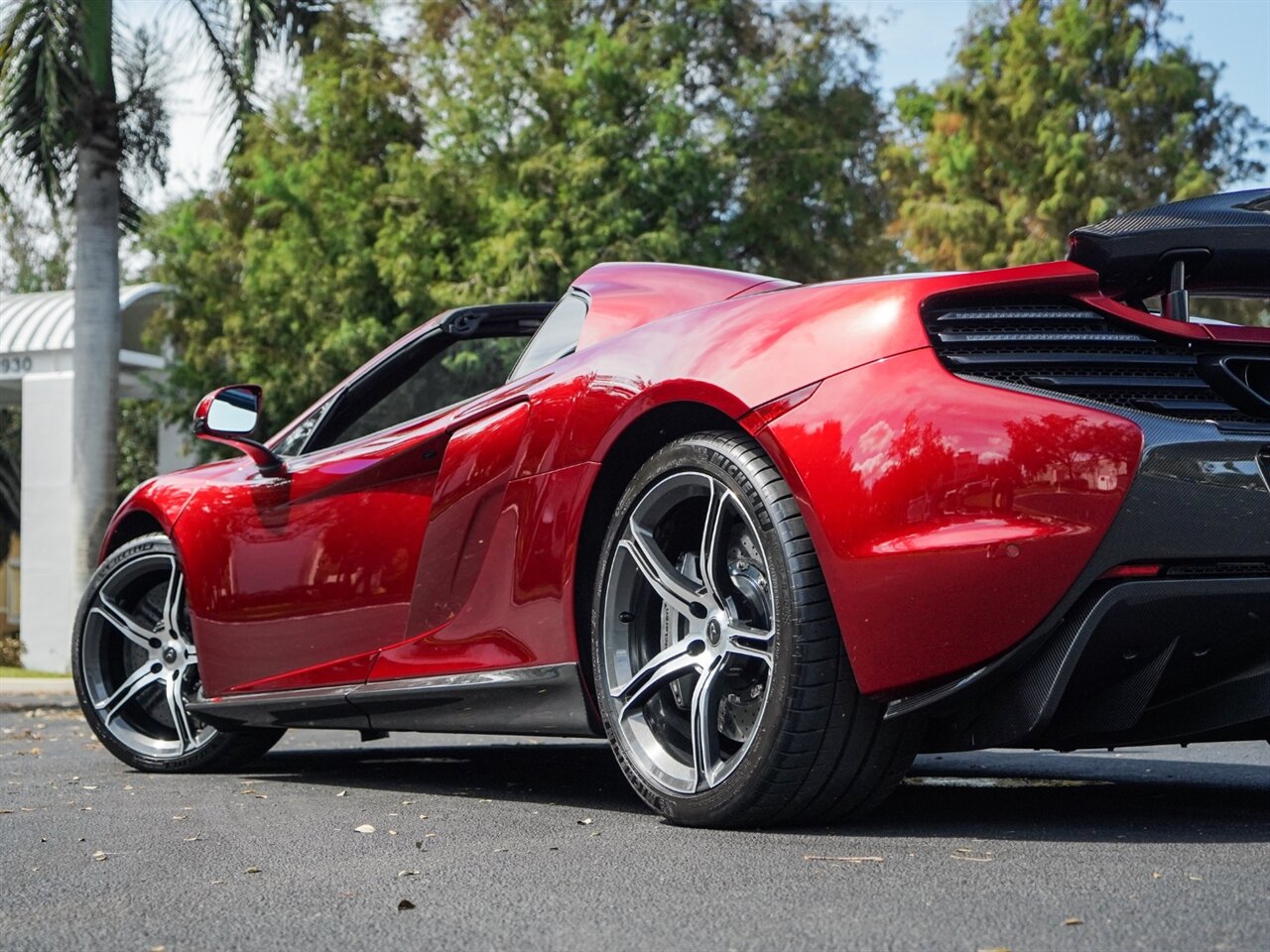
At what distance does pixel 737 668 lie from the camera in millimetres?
3330

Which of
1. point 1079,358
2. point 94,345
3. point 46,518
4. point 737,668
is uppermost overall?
point 1079,358

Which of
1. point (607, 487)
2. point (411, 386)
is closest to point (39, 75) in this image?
point (411, 386)

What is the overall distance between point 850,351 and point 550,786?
1.93 meters

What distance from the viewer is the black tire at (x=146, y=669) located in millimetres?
5309

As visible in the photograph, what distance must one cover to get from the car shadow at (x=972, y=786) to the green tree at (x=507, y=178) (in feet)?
49.8

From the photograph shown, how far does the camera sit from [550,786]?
455 centimetres

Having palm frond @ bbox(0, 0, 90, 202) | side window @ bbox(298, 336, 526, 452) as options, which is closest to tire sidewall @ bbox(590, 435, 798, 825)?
side window @ bbox(298, 336, 526, 452)

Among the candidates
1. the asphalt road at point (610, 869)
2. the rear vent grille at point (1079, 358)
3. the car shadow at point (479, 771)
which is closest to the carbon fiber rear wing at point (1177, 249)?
the rear vent grille at point (1079, 358)

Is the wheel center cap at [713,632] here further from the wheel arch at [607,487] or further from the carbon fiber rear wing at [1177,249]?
the carbon fiber rear wing at [1177,249]

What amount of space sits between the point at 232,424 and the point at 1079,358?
9.76ft

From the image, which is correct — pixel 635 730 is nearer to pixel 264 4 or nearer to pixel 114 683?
pixel 114 683

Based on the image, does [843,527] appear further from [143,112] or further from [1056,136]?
[1056,136]

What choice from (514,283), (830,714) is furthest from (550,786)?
(514,283)

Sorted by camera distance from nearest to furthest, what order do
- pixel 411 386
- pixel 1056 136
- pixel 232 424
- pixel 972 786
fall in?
pixel 972 786 < pixel 411 386 < pixel 232 424 < pixel 1056 136
